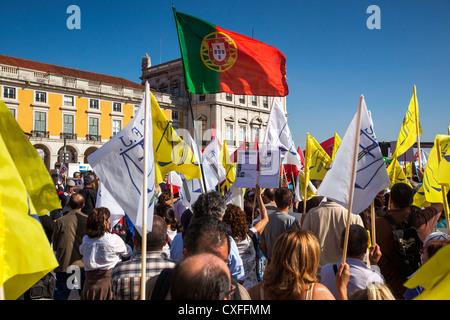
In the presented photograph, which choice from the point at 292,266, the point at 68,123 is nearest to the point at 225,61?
the point at 292,266

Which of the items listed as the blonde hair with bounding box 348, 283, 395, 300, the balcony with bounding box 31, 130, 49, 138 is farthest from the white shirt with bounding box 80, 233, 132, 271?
the balcony with bounding box 31, 130, 49, 138

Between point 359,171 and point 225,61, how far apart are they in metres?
2.69

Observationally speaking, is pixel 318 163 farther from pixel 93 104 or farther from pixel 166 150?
pixel 93 104

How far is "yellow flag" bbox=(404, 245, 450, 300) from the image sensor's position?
107cm

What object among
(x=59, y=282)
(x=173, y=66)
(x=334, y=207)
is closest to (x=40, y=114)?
(x=173, y=66)

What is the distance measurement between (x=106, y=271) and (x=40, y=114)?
3556 centimetres

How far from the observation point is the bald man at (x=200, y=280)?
1454 millimetres

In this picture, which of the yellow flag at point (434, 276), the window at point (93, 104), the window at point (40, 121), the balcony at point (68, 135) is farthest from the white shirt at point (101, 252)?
the window at point (93, 104)

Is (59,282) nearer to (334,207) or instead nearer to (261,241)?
(261,241)

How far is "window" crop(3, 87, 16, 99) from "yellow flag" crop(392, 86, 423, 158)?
35.1 m

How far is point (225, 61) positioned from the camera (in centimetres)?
505

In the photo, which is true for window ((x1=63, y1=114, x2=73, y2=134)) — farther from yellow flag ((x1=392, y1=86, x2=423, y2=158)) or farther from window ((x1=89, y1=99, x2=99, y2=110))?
yellow flag ((x1=392, y1=86, x2=423, y2=158))

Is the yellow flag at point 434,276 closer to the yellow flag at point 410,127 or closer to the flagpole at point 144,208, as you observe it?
the flagpole at point 144,208
